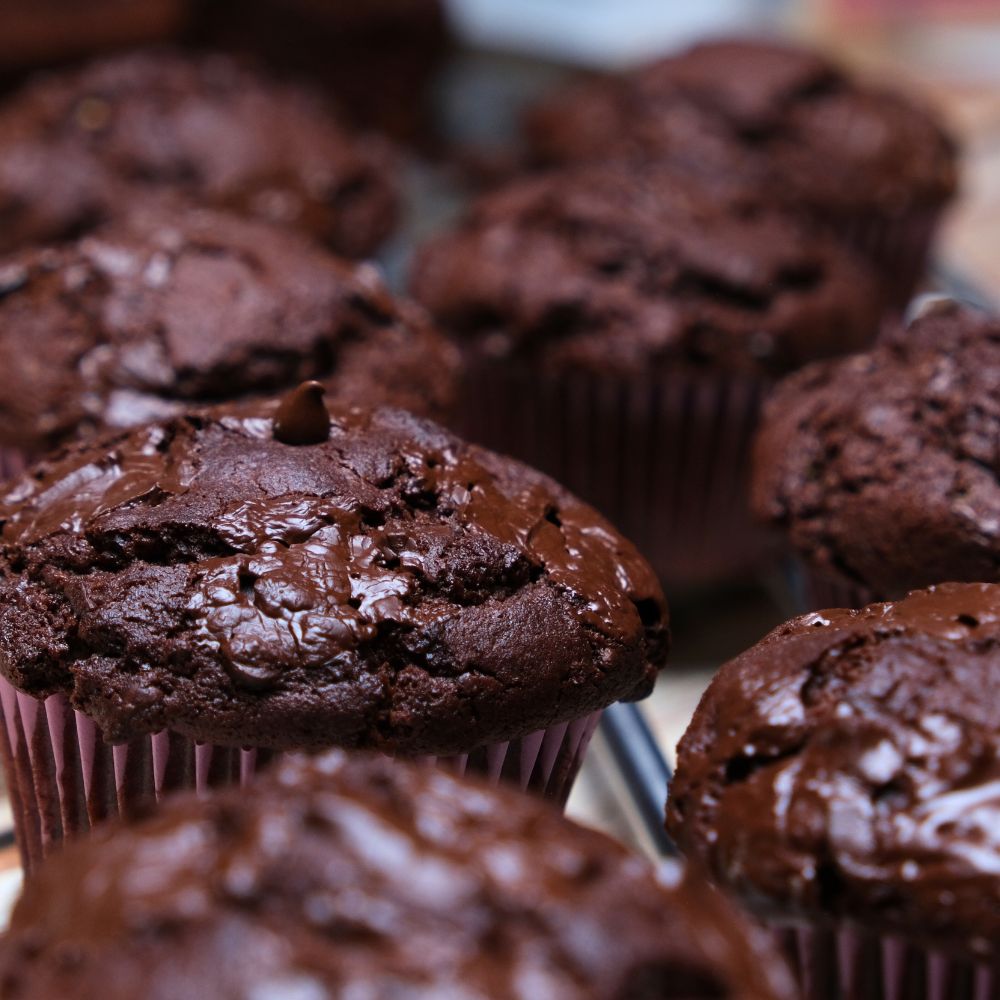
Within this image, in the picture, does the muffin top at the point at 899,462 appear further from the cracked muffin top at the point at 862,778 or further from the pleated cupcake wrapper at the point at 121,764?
the pleated cupcake wrapper at the point at 121,764

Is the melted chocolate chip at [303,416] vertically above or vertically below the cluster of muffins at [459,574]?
above

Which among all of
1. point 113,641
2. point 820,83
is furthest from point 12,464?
point 820,83

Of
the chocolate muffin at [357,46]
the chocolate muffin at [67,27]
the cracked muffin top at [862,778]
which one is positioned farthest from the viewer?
the chocolate muffin at [357,46]

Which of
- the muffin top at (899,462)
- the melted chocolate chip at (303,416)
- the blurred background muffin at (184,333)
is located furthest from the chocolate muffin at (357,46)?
the melted chocolate chip at (303,416)

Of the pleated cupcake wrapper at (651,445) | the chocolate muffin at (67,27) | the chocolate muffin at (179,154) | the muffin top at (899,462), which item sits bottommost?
the pleated cupcake wrapper at (651,445)

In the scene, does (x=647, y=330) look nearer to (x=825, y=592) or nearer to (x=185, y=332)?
(x=825, y=592)

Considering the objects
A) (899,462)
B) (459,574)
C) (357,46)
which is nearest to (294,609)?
(459,574)

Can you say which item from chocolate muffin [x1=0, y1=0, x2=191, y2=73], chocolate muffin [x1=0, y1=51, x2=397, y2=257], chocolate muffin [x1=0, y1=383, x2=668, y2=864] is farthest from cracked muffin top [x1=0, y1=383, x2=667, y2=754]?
chocolate muffin [x1=0, y1=0, x2=191, y2=73]

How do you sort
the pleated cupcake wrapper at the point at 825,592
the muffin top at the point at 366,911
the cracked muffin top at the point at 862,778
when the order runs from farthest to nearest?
the pleated cupcake wrapper at the point at 825,592
the cracked muffin top at the point at 862,778
the muffin top at the point at 366,911

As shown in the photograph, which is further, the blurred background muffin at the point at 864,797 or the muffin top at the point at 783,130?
the muffin top at the point at 783,130
